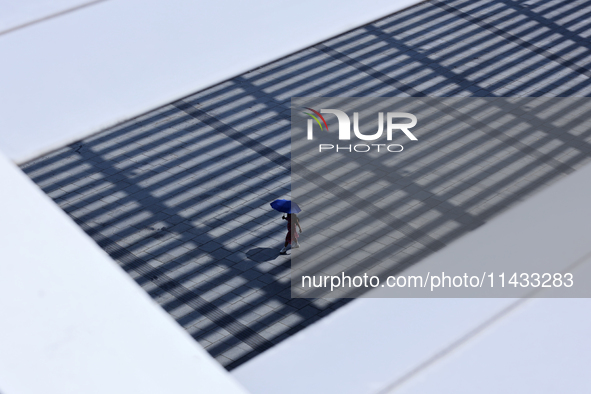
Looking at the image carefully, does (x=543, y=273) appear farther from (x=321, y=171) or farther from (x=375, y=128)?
(x=375, y=128)

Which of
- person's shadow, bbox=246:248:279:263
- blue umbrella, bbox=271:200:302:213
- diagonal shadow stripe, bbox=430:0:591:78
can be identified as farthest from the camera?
diagonal shadow stripe, bbox=430:0:591:78

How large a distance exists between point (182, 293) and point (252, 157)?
2.48m

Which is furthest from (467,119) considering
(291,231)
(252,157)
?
(291,231)

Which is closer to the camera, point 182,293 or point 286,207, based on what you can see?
point 182,293

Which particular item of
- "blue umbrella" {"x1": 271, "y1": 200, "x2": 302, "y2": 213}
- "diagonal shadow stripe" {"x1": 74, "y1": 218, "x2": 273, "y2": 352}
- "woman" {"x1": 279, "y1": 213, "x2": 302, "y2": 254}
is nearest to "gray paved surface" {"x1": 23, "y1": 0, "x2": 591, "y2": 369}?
"diagonal shadow stripe" {"x1": 74, "y1": 218, "x2": 273, "y2": 352}

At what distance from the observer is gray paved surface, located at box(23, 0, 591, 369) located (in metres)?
6.12

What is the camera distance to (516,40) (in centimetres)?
1082

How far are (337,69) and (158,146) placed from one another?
323 cm

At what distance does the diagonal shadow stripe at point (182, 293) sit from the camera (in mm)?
5625

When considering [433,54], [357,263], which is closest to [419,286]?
[357,263]

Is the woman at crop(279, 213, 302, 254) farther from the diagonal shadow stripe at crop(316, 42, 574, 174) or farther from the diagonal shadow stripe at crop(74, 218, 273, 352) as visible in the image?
the diagonal shadow stripe at crop(316, 42, 574, 174)

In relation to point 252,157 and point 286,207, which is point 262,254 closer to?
point 286,207

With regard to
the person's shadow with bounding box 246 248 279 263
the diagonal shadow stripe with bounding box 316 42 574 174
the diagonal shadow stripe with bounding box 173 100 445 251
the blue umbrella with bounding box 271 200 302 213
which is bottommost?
the person's shadow with bounding box 246 248 279 263

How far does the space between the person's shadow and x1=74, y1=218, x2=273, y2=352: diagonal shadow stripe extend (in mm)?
765
